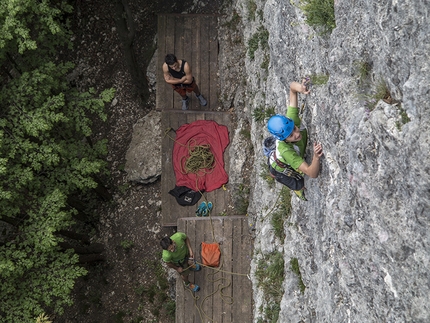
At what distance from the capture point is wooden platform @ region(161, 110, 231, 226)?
1020cm

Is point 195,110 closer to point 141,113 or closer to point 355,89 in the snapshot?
point 141,113

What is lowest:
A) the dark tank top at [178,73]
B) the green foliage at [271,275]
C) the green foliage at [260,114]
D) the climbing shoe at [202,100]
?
the green foliage at [271,275]

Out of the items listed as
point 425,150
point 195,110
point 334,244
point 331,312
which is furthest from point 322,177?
point 195,110

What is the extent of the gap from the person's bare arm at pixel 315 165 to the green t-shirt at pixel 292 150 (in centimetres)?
7

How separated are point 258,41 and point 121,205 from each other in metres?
6.42

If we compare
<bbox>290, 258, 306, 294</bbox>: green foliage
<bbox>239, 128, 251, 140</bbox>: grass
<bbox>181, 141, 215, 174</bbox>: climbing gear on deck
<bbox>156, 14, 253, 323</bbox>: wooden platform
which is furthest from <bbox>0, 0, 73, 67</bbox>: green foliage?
<bbox>290, 258, 306, 294</bbox>: green foliage

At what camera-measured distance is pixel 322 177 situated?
5.22 metres

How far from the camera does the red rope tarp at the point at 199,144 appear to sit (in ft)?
33.7

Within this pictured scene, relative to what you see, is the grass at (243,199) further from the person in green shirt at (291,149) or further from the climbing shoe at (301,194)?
the person in green shirt at (291,149)

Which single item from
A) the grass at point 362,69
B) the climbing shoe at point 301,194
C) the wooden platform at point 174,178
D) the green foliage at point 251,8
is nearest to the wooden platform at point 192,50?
the wooden platform at point 174,178

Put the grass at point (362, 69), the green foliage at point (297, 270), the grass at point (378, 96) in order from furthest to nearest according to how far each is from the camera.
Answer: the green foliage at point (297, 270) → the grass at point (362, 69) → the grass at point (378, 96)

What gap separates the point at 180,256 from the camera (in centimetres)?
821

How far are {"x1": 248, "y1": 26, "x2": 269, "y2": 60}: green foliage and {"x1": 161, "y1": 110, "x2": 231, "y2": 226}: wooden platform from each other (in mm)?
1880

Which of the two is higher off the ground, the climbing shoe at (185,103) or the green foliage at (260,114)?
the climbing shoe at (185,103)
